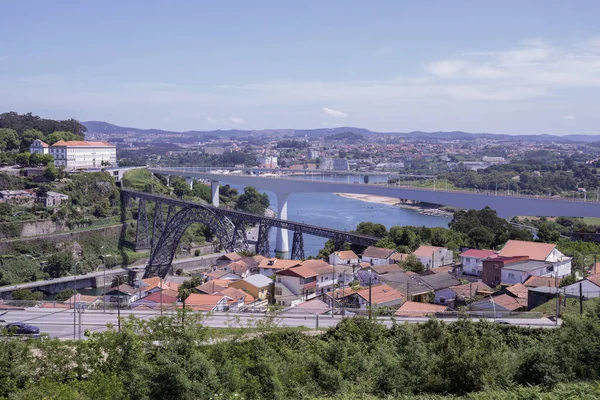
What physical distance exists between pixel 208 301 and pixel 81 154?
72.6 ft

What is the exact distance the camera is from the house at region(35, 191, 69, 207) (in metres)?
22.8

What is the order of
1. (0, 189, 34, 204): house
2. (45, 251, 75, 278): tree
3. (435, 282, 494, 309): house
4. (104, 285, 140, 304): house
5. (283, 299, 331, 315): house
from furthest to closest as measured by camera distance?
1. (0, 189, 34, 204): house
2. (45, 251, 75, 278): tree
3. (104, 285, 140, 304): house
4. (435, 282, 494, 309): house
5. (283, 299, 331, 315): house

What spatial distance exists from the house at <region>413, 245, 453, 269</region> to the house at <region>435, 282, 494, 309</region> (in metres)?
3.15

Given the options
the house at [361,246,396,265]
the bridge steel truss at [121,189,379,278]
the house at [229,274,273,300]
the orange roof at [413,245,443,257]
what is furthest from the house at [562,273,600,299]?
the bridge steel truss at [121,189,379,278]

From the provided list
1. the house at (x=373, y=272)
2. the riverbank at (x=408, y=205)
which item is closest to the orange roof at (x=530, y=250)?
the house at (x=373, y=272)

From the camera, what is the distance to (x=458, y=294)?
10.4m

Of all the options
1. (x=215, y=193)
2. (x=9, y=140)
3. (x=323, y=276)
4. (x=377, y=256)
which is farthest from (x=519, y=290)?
(x=9, y=140)

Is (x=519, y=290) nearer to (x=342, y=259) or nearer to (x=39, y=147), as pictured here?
(x=342, y=259)

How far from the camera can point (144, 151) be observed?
82.0m

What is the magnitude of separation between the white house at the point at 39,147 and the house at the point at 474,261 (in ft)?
69.4

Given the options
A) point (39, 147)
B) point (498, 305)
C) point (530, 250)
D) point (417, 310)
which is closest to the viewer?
point (417, 310)

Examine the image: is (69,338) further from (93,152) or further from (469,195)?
(93,152)

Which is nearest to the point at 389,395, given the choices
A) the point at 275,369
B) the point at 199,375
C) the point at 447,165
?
the point at 275,369

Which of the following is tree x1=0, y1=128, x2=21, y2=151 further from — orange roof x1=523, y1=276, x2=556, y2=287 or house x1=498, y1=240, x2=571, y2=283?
orange roof x1=523, y1=276, x2=556, y2=287
